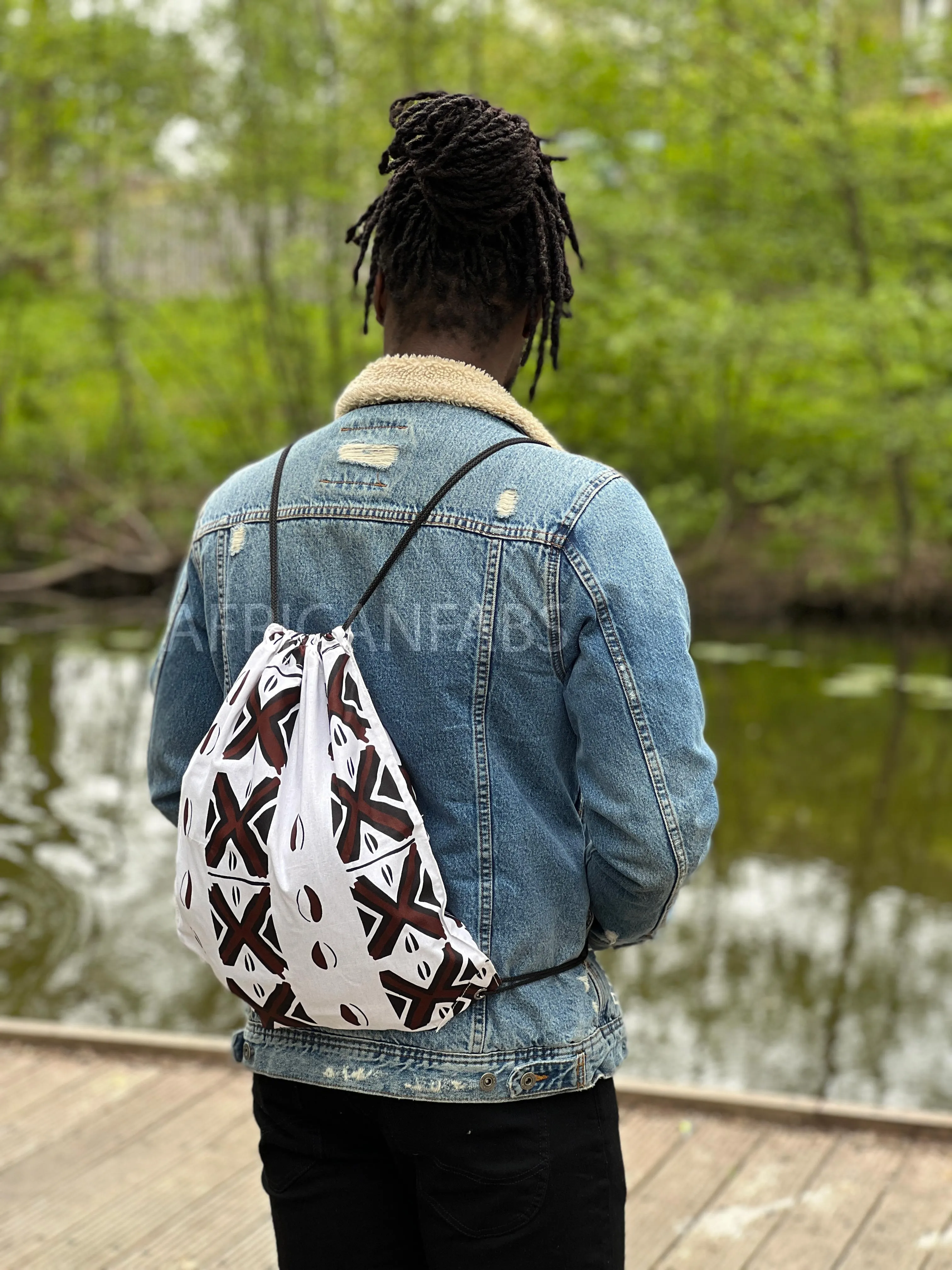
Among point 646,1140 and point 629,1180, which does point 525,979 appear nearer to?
point 629,1180

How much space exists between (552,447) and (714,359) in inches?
386

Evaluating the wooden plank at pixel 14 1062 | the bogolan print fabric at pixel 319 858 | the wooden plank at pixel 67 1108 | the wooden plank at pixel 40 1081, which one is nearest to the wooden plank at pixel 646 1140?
the wooden plank at pixel 67 1108

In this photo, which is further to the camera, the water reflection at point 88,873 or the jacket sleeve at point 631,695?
the water reflection at point 88,873

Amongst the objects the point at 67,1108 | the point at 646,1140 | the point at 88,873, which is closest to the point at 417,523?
the point at 646,1140

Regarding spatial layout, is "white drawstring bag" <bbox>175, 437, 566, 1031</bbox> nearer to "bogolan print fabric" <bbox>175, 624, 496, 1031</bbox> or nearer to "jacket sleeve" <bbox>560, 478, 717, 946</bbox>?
"bogolan print fabric" <bbox>175, 624, 496, 1031</bbox>

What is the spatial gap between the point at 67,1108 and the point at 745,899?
2.92 m

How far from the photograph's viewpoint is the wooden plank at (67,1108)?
2.62 m

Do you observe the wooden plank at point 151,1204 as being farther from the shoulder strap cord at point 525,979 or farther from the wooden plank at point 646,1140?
the shoulder strap cord at point 525,979

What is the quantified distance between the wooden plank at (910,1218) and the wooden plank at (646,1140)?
0.40 meters

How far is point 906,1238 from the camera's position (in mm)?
2258

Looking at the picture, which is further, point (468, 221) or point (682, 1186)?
point (682, 1186)

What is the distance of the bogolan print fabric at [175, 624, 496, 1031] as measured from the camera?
1.12 metres

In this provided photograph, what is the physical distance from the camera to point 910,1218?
7.62 feet

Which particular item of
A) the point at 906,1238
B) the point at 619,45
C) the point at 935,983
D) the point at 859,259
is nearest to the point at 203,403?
the point at 619,45
